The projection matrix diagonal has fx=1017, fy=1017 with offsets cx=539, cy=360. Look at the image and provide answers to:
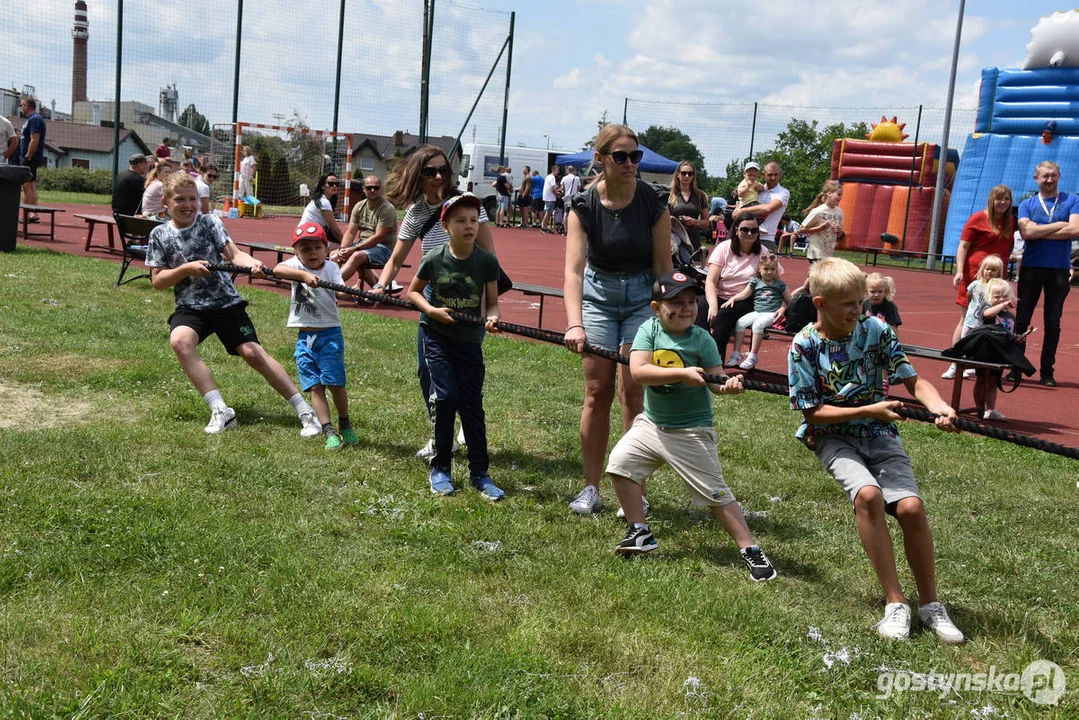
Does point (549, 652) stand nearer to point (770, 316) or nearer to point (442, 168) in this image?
point (442, 168)

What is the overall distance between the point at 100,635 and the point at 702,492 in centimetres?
250

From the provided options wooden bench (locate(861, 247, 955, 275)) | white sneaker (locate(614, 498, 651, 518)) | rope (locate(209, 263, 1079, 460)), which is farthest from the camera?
wooden bench (locate(861, 247, 955, 275))

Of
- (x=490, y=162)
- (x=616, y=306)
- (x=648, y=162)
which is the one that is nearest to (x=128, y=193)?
(x=616, y=306)

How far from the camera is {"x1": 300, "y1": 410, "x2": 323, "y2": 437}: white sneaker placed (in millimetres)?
6305

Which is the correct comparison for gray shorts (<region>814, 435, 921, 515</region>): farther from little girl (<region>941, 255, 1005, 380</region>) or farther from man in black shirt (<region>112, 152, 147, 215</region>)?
man in black shirt (<region>112, 152, 147, 215</region>)

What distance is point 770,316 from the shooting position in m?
9.61

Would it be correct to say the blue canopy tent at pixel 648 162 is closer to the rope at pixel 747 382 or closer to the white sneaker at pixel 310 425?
the white sneaker at pixel 310 425

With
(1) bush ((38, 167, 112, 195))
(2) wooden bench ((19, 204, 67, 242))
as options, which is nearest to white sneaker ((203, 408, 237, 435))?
(2) wooden bench ((19, 204, 67, 242))

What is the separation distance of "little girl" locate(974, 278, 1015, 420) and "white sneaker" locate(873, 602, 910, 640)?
4910mm

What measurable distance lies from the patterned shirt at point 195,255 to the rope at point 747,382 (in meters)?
0.33

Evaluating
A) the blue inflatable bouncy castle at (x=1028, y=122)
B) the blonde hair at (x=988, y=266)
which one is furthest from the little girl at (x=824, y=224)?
the blue inflatable bouncy castle at (x=1028, y=122)

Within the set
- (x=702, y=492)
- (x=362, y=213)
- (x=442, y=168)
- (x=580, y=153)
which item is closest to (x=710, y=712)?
(x=702, y=492)

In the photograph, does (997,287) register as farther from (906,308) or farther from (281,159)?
(281,159)

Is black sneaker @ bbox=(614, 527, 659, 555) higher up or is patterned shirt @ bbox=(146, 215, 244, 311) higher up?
patterned shirt @ bbox=(146, 215, 244, 311)
